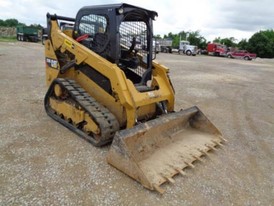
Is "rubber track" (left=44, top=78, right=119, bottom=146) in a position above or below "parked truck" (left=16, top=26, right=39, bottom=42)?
below

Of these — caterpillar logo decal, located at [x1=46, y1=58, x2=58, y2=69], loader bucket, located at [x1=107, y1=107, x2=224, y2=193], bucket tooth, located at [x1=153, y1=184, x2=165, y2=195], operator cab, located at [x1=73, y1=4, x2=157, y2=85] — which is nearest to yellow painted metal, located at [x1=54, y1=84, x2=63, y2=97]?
caterpillar logo decal, located at [x1=46, y1=58, x2=58, y2=69]

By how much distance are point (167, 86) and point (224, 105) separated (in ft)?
10.7

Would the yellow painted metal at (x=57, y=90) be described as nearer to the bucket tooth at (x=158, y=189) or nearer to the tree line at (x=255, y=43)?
the bucket tooth at (x=158, y=189)

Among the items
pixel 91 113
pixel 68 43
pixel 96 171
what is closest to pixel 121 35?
pixel 68 43

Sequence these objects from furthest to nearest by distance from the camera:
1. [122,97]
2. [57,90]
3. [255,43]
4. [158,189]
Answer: [255,43]
[57,90]
[122,97]
[158,189]

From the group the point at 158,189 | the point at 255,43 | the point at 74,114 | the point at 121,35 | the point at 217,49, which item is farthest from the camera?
the point at 255,43

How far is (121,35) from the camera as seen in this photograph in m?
4.53

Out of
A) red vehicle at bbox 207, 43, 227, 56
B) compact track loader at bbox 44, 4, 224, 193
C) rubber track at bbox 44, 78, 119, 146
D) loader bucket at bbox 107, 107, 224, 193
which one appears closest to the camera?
loader bucket at bbox 107, 107, 224, 193

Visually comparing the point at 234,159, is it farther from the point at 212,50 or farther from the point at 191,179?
the point at 212,50

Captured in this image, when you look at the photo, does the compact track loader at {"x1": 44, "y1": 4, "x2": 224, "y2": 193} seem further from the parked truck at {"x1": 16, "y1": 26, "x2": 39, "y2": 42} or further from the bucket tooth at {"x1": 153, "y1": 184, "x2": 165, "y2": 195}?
the parked truck at {"x1": 16, "y1": 26, "x2": 39, "y2": 42}

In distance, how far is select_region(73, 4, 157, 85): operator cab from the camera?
A: 13.8 feet

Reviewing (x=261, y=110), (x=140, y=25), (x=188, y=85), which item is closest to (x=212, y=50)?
(x=188, y=85)

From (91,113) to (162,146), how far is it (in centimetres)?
119

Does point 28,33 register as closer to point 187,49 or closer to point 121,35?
point 187,49
